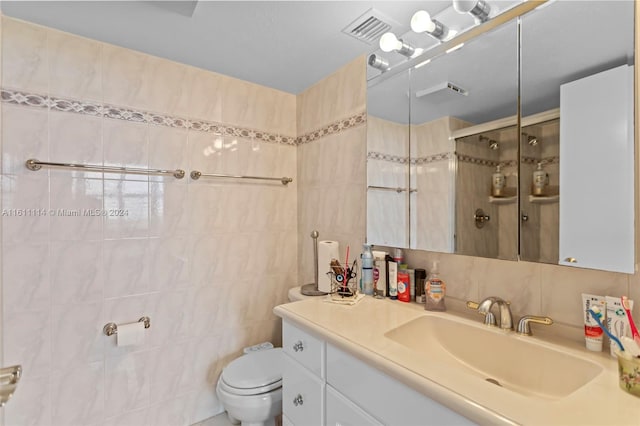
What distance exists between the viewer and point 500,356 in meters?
1.02

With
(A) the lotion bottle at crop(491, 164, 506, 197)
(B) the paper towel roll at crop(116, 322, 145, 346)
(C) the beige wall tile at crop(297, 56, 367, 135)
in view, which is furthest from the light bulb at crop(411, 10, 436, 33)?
(B) the paper towel roll at crop(116, 322, 145, 346)

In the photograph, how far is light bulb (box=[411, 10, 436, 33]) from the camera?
46.6 inches

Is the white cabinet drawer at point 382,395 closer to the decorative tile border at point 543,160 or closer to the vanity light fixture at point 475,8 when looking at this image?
the decorative tile border at point 543,160

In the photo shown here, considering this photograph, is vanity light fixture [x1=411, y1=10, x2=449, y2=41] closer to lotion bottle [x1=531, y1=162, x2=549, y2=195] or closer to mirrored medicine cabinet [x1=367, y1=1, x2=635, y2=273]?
mirrored medicine cabinet [x1=367, y1=1, x2=635, y2=273]

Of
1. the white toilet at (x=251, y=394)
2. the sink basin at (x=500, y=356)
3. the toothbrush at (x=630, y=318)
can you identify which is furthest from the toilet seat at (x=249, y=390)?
the toothbrush at (x=630, y=318)

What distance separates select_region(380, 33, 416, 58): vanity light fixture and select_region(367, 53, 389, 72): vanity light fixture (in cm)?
13

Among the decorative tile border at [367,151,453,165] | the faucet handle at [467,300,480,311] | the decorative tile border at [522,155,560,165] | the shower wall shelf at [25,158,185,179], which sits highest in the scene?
the decorative tile border at [367,151,453,165]

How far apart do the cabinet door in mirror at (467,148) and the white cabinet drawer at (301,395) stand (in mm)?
731

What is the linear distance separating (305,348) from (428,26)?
4.42ft

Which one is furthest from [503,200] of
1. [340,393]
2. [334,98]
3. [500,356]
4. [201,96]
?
[201,96]

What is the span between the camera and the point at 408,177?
4.77 ft

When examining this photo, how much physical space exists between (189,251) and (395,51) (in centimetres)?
155

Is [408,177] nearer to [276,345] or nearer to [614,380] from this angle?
[614,380]

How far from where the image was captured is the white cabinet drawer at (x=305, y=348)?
1.09 m
